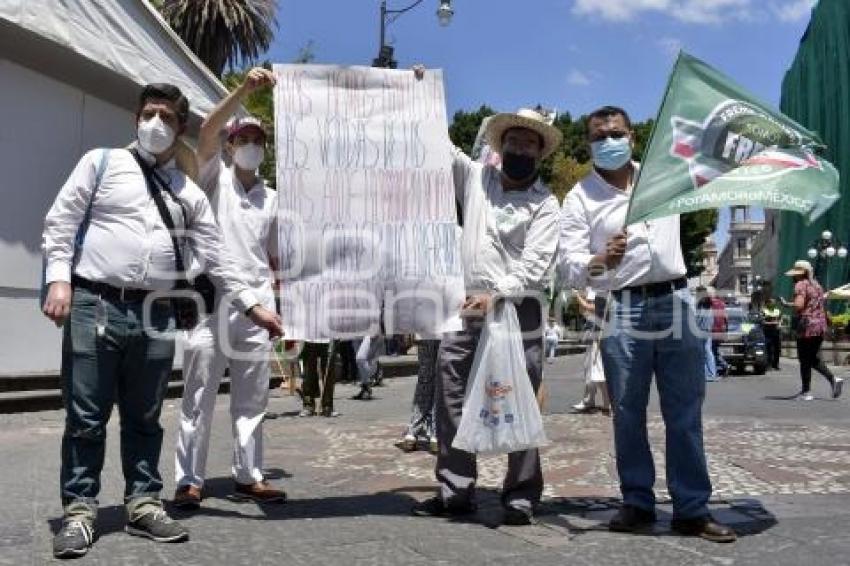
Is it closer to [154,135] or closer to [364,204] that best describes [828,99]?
[364,204]

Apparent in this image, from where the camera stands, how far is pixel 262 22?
28906mm

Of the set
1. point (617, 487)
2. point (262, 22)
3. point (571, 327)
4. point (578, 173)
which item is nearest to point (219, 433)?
point (617, 487)

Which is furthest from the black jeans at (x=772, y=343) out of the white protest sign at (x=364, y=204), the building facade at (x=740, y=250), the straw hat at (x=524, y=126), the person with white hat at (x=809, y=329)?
the building facade at (x=740, y=250)

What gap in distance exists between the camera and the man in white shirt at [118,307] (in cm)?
388

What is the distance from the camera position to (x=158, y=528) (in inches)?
153

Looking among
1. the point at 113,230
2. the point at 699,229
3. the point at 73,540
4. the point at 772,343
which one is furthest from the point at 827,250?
the point at 73,540

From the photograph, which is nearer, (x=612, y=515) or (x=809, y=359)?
(x=612, y=515)

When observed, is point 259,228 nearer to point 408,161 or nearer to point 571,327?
point 408,161

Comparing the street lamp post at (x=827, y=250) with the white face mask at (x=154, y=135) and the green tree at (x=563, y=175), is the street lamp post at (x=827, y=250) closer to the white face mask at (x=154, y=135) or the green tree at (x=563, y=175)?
the green tree at (x=563, y=175)

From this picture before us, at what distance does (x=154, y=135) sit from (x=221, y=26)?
83.7 ft

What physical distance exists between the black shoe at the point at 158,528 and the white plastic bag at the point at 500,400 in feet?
4.31

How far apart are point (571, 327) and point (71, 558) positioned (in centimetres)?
6179

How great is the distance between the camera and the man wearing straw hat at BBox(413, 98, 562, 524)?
4516 mm

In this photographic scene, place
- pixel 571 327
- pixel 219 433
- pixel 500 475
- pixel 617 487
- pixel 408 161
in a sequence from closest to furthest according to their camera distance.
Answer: pixel 408 161, pixel 617 487, pixel 500 475, pixel 219 433, pixel 571 327
